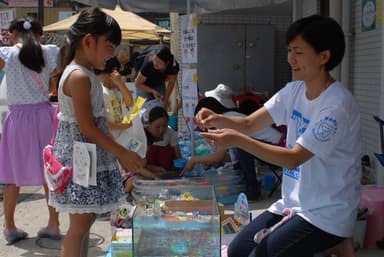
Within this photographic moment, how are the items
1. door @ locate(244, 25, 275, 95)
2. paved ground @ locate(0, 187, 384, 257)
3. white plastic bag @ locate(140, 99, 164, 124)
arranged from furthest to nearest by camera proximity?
door @ locate(244, 25, 275, 95) < white plastic bag @ locate(140, 99, 164, 124) < paved ground @ locate(0, 187, 384, 257)

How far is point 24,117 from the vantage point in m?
4.31

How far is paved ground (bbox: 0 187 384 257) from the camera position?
13.5 feet

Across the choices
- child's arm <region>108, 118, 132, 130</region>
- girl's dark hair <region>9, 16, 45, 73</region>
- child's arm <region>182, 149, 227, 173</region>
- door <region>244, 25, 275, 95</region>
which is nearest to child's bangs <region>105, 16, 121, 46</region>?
girl's dark hair <region>9, 16, 45, 73</region>

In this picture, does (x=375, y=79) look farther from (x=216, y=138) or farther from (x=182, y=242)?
(x=216, y=138)

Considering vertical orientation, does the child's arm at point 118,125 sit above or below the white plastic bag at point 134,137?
above

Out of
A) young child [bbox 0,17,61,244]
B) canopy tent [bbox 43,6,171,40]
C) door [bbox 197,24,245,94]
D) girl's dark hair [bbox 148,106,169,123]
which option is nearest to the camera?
young child [bbox 0,17,61,244]

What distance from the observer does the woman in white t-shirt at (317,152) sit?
2.31m

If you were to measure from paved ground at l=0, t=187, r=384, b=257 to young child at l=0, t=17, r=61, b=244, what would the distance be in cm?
12

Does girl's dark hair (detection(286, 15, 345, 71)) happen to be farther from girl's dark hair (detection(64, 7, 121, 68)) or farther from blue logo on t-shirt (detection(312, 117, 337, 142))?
girl's dark hair (detection(64, 7, 121, 68))

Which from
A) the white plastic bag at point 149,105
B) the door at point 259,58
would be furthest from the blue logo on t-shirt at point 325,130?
the door at point 259,58

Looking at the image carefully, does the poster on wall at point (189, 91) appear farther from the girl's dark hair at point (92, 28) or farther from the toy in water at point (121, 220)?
the girl's dark hair at point (92, 28)

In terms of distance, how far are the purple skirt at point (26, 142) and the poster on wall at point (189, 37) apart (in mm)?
2055

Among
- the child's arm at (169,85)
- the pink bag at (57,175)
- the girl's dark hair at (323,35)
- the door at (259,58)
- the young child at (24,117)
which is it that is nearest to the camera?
the girl's dark hair at (323,35)

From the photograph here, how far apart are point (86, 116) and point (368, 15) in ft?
12.7
